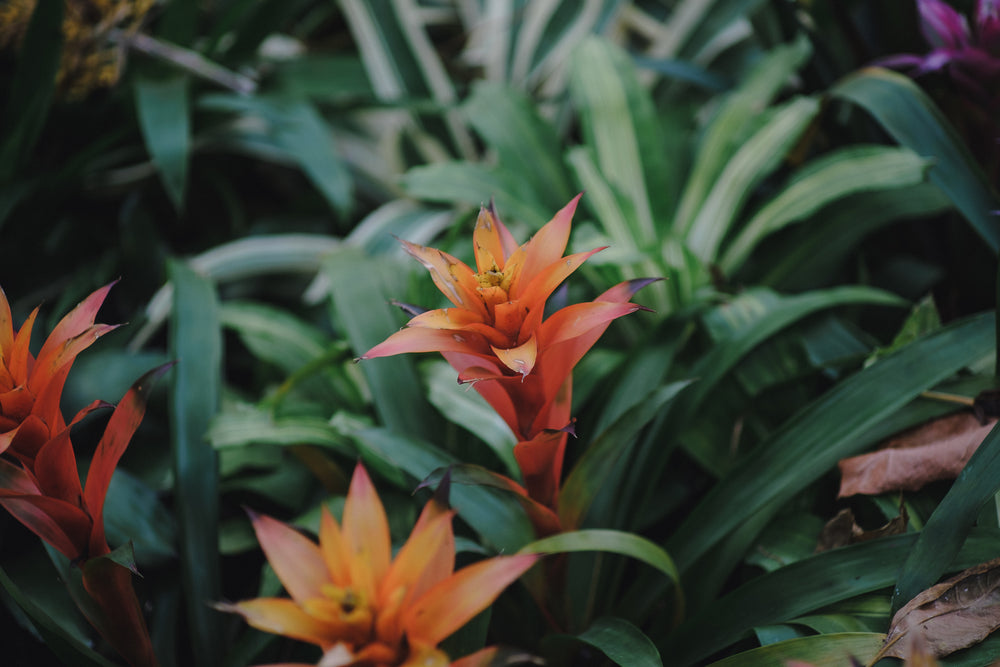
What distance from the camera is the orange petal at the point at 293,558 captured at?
46 cm

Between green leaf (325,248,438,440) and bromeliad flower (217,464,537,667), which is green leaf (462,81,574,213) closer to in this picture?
green leaf (325,248,438,440)

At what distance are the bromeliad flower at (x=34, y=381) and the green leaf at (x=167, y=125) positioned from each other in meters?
0.64

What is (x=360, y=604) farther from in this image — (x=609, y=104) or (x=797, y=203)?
(x=609, y=104)

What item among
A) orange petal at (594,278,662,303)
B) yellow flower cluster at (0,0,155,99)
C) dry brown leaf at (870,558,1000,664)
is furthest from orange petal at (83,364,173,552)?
yellow flower cluster at (0,0,155,99)

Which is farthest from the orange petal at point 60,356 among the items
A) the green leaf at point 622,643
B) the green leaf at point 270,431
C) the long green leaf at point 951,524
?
the long green leaf at point 951,524

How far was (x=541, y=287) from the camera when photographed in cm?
53

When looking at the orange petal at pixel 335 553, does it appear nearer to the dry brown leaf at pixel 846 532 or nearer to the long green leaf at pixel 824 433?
the long green leaf at pixel 824 433

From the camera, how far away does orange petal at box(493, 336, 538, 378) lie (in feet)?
1.59

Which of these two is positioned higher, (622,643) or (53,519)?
(53,519)

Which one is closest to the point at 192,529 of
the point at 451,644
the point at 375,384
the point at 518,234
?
the point at 375,384

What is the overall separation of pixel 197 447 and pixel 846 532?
2.79 ft

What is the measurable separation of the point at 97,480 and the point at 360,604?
1.03 feet

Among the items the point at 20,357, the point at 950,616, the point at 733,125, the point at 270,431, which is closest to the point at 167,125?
the point at 270,431

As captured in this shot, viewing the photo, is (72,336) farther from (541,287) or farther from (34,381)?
(541,287)
